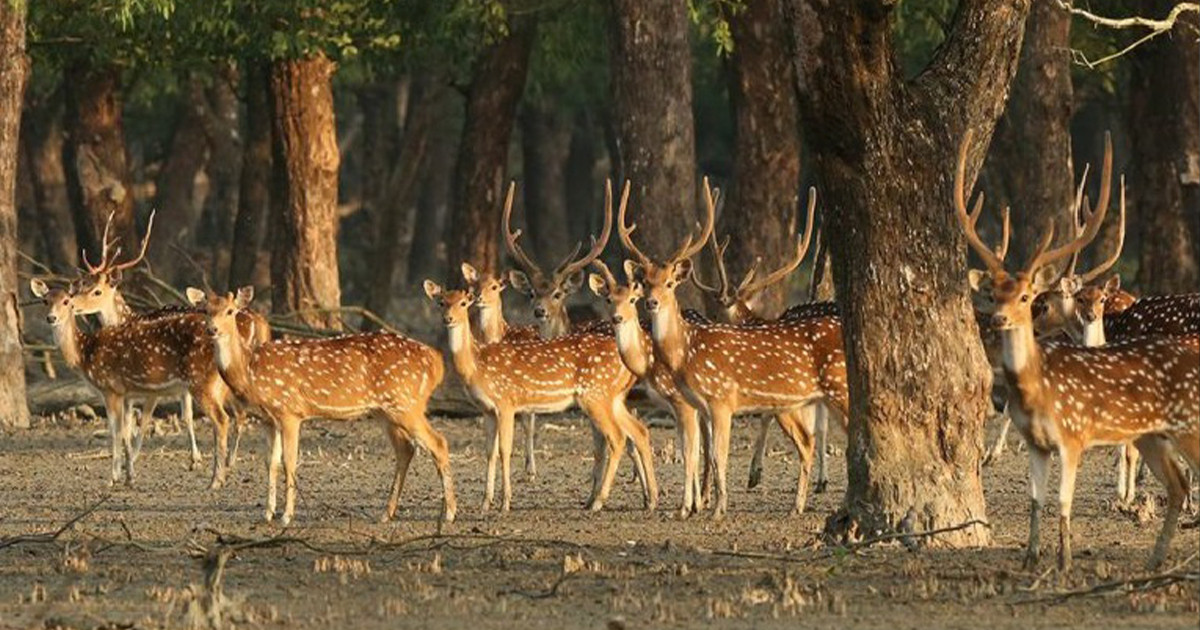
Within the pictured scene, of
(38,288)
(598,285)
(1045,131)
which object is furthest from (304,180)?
(598,285)

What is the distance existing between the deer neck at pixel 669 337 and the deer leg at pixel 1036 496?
3.34 m

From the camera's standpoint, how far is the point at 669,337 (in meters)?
14.7

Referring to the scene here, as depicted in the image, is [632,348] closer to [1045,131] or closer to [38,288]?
[38,288]

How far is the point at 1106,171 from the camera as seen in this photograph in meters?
11.2

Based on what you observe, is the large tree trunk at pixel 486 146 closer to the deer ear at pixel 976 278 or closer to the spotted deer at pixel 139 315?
the spotted deer at pixel 139 315

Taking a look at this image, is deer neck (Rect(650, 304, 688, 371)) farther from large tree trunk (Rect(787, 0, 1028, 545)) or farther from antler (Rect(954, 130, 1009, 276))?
antler (Rect(954, 130, 1009, 276))

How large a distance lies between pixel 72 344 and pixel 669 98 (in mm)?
5224

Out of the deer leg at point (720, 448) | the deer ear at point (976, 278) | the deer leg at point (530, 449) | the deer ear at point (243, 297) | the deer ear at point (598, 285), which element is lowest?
the deer leg at point (530, 449)

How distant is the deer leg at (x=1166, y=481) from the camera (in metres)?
11.4

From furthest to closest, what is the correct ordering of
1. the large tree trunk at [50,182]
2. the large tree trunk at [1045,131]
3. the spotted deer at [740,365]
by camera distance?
the large tree trunk at [50,182] < the large tree trunk at [1045,131] < the spotted deer at [740,365]

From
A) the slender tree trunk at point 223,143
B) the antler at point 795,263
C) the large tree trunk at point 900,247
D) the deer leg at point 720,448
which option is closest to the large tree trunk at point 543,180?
the slender tree trunk at point 223,143

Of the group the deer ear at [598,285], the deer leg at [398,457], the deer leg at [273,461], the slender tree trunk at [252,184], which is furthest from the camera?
the slender tree trunk at [252,184]

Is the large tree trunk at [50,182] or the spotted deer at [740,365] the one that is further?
the large tree trunk at [50,182]

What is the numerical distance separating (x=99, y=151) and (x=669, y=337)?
14.6 meters
